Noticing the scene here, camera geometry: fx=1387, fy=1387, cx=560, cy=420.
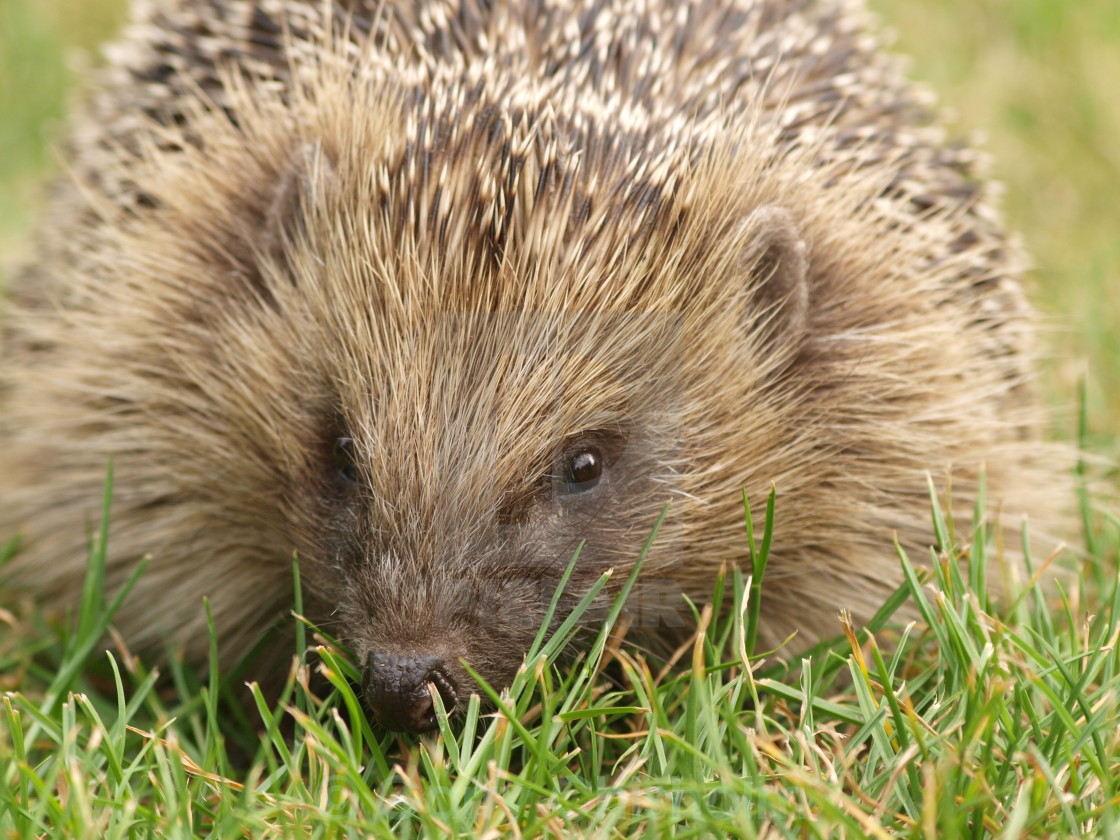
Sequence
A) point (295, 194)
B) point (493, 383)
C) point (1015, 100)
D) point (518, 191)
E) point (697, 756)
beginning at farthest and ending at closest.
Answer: point (1015, 100) < point (295, 194) < point (518, 191) < point (493, 383) < point (697, 756)

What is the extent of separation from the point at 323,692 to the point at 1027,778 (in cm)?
153

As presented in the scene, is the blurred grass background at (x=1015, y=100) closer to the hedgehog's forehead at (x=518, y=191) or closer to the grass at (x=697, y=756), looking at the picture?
the hedgehog's forehead at (x=518, y=191)

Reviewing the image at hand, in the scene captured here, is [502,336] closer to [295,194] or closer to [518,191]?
[518,191]

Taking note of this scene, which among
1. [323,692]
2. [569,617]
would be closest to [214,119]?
[323,692]

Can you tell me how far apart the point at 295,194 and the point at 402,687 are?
120 centimetres

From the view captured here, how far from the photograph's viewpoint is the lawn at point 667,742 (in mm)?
2109

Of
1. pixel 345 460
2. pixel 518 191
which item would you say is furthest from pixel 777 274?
pixel 345 460

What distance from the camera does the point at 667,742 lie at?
238 centimetres

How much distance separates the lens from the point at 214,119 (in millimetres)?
3262

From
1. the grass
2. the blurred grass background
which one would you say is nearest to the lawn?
the grass

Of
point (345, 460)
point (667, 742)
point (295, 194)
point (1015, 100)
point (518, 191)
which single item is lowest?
point (667, 742)

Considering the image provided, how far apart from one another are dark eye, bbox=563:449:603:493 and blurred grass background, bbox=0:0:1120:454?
2.59 meters

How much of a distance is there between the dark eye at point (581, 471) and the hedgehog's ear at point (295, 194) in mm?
801

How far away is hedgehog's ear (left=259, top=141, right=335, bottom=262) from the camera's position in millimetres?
2877
